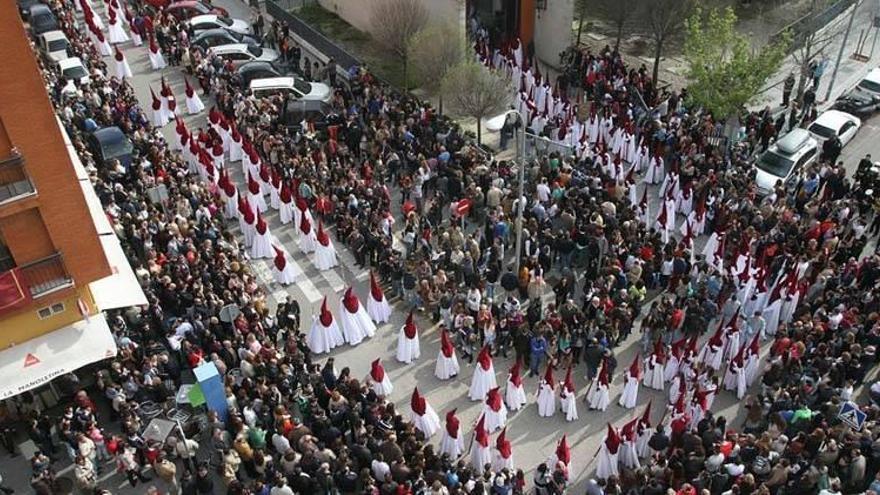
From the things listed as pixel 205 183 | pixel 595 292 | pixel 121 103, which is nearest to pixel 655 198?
pixel 595 292

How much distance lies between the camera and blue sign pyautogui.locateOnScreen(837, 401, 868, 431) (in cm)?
1498

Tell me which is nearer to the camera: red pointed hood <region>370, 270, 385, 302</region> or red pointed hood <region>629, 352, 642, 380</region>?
red pointed hood <region>629, 352, 642, 380</region>

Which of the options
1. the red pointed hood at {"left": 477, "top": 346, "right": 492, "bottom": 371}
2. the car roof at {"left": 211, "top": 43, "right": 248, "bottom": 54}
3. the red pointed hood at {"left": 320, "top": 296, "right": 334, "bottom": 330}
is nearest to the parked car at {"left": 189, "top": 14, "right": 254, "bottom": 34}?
the car roof at {"left": 211, "top": 43, "right": 248, "bottom": 54}

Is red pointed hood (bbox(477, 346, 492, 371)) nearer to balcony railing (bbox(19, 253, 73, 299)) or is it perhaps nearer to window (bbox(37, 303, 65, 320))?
balcony railing (bbox(19, 253, 73, 299))

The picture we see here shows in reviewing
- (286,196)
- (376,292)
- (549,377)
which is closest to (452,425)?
(549,377)

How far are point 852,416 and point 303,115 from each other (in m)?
18.6

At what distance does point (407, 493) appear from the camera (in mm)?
14117

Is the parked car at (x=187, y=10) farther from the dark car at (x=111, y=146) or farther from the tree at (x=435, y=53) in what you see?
the dark car at (x=111, y=146)

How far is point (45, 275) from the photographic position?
1666cm

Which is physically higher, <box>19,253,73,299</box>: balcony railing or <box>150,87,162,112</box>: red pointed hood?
<box>19,253,73,299</box>: balcony railing

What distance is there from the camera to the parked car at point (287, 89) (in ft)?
93.4

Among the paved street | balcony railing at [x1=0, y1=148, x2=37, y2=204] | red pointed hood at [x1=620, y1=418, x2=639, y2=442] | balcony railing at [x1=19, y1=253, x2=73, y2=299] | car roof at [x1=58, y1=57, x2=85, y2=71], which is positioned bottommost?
the paved street

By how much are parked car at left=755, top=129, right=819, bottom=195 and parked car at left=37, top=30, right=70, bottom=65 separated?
79.6ft

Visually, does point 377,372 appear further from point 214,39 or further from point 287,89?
point 214,39
